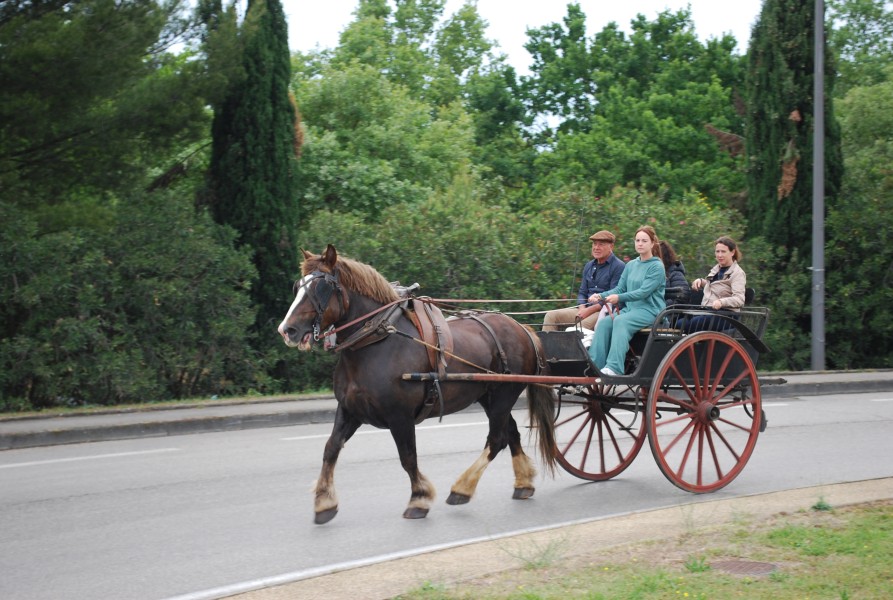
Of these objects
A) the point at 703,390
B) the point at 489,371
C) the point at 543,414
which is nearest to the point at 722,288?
the point at 703,390

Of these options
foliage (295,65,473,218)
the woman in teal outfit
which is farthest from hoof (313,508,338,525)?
foliage (295,65,473,218)

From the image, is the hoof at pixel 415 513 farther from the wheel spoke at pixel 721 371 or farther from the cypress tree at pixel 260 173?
the cypress tree at pixel 260 173

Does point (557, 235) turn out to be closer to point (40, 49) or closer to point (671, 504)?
point (40, 49)

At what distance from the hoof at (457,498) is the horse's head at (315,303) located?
72.0 inches

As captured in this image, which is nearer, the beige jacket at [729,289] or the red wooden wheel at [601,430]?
the red wooden wheel at [601,430]

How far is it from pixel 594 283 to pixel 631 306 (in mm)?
704

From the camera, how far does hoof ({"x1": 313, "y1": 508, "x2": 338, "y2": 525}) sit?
7.80 meters

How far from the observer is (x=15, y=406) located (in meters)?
15.2

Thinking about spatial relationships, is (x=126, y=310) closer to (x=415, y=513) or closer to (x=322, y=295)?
(x=322, y=295)

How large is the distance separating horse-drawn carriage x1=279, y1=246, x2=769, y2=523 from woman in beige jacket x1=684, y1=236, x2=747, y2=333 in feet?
0.36

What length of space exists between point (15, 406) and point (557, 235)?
10137 mm

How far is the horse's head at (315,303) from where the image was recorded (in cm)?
746

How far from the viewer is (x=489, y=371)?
338 inches

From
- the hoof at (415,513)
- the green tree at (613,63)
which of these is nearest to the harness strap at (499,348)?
the hoof at (415,513)
